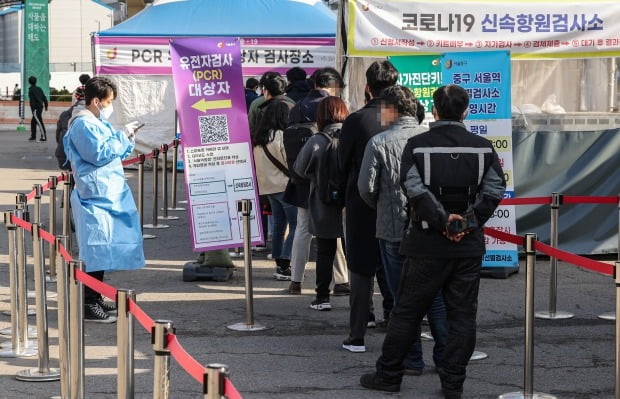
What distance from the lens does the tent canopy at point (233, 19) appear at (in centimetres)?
1864

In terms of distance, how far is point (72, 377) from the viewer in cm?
615

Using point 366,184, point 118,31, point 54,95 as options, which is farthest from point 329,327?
point 54,95

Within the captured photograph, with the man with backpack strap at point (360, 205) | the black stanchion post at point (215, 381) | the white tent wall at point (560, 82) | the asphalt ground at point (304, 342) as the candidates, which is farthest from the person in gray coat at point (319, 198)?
the black stanchion post at point (215, 381)

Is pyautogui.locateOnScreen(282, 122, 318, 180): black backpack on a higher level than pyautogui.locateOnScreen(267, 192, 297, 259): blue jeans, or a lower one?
higher

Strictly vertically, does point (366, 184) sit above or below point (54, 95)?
below

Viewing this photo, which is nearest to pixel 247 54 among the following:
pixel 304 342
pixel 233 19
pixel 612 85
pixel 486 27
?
pixel 233 19

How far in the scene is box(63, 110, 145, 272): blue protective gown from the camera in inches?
327

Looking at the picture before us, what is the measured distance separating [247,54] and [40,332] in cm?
1214

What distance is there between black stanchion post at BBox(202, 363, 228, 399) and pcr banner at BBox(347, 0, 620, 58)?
7.15m

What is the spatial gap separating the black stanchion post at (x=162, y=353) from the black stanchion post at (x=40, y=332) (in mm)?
2725

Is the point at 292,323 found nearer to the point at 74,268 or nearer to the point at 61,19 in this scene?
the point at 74,268

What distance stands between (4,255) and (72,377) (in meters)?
6.34

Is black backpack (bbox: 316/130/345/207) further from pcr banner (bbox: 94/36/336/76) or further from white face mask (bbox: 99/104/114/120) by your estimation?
pcr banner (bbox: 94/36/336/76)

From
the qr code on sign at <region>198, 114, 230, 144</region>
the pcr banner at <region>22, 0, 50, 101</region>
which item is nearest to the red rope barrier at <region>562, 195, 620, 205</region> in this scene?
the qr code on sign at <region>198, 114, 230, 144</region>
